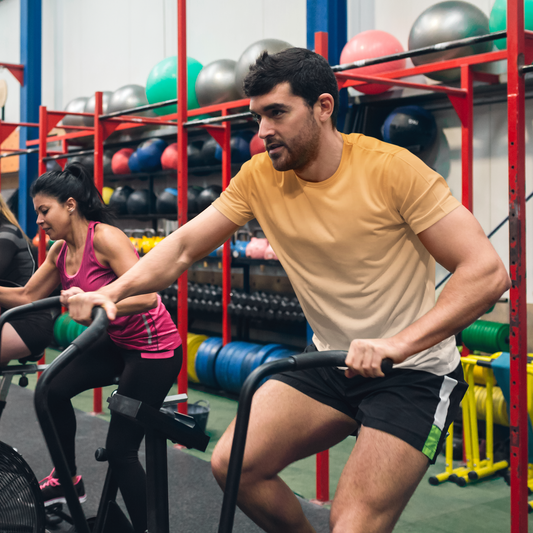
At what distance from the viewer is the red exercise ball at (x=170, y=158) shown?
5787 millimetres

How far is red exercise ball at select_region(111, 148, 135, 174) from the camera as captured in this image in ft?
21.2

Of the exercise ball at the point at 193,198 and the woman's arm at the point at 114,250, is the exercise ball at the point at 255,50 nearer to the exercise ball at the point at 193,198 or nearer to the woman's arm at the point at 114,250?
the exercise ball at the point at 193,198

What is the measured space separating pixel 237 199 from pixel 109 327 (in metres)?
0.83

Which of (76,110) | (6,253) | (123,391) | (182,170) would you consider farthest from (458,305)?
(76,110)

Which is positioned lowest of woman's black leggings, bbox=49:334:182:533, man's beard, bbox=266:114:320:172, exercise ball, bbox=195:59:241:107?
woman's black leggings, bbox=49:334:182:533

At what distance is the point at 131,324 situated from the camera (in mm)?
2328

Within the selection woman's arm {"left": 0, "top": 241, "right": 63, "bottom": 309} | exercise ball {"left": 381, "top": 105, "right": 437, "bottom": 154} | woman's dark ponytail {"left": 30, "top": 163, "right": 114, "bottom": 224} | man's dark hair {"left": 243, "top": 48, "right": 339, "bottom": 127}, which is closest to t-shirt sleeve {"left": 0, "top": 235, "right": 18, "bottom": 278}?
woman's arm {"left": 0, "top": 241, "right": 63, "bottom": 309}

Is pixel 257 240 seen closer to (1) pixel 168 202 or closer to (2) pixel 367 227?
(1) pixel 168 202

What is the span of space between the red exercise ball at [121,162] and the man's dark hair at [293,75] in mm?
5063

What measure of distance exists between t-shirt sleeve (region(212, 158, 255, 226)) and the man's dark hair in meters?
0.27

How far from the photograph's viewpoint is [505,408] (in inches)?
135

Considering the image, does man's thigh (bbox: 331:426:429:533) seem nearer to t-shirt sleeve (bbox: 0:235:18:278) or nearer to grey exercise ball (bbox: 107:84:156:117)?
t-shirt sleeve (bbox: 0:235:18:278)

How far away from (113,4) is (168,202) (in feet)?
10.5

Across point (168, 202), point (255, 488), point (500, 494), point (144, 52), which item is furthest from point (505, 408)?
point (144, 52)
